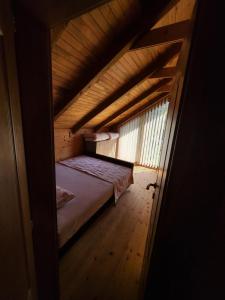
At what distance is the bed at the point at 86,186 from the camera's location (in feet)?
5.05

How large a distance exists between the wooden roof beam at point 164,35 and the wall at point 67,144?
2.44m

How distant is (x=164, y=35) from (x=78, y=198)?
2.42 meters

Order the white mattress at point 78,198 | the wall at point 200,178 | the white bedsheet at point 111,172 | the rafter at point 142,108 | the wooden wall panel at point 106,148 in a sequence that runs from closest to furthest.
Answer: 1. the wall at point 200,178
2. the white mattress at point 78,198
3. the white bedsheet at point 111,172
4. the wooden wall panel at point 106,148
5. the rafter at point 142,108

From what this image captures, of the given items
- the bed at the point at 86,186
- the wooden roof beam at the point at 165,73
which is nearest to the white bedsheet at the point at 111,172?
the bed at the point at 86,186

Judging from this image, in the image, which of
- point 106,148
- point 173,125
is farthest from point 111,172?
point 173,125

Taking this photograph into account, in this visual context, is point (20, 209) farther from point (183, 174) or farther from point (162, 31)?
point (162, 31)

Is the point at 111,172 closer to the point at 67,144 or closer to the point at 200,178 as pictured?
the point at 67,144

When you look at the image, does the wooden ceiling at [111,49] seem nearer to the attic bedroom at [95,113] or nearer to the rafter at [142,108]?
the attic bedroom at [95,113]

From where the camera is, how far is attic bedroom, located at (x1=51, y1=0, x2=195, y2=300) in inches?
53.9

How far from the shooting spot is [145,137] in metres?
5.18

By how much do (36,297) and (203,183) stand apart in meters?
1.33

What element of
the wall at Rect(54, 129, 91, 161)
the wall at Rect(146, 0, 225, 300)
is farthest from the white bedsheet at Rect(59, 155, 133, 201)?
the wall at Rect(146, 0, 225, 300)

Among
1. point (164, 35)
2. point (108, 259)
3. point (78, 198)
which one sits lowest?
point (108, 259)

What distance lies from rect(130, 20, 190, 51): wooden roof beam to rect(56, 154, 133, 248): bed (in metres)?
2.17
